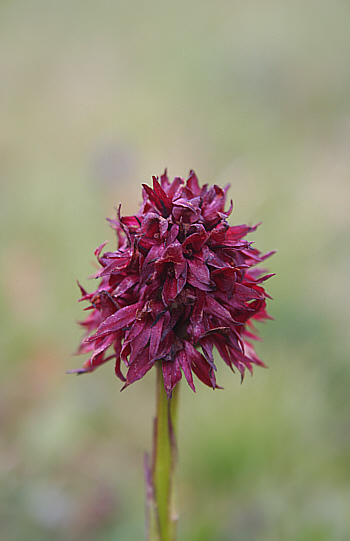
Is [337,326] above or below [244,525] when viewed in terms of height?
above

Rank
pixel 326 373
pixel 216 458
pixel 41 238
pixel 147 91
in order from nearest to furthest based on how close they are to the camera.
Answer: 1. pixel 216 458
2. pixel 326 373
3. pixel 41 238
4. pixel 147 91

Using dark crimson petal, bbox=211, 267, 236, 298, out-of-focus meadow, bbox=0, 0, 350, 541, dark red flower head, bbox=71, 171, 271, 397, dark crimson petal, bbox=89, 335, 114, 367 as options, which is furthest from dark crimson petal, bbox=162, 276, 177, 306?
out-of-focus meadow, bbox=0, 0, 350, 541

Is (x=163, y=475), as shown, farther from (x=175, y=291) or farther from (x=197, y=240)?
(x=197, y=240)

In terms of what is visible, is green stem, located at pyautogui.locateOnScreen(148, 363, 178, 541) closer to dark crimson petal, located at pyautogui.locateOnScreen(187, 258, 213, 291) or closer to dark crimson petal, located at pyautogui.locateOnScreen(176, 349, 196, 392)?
dark crimson petal, located at pyautogui.locateOnScreen(176, 349, 196, 392)

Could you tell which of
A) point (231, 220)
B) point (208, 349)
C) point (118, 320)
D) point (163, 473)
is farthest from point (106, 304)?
point (231, 220)

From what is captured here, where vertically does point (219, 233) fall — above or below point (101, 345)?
above

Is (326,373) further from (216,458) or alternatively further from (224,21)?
(224,21)

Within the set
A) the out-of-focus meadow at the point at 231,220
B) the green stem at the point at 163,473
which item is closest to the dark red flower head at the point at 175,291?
the green stem at the point at 163,473

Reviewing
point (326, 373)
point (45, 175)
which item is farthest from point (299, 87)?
point (326, 373)
